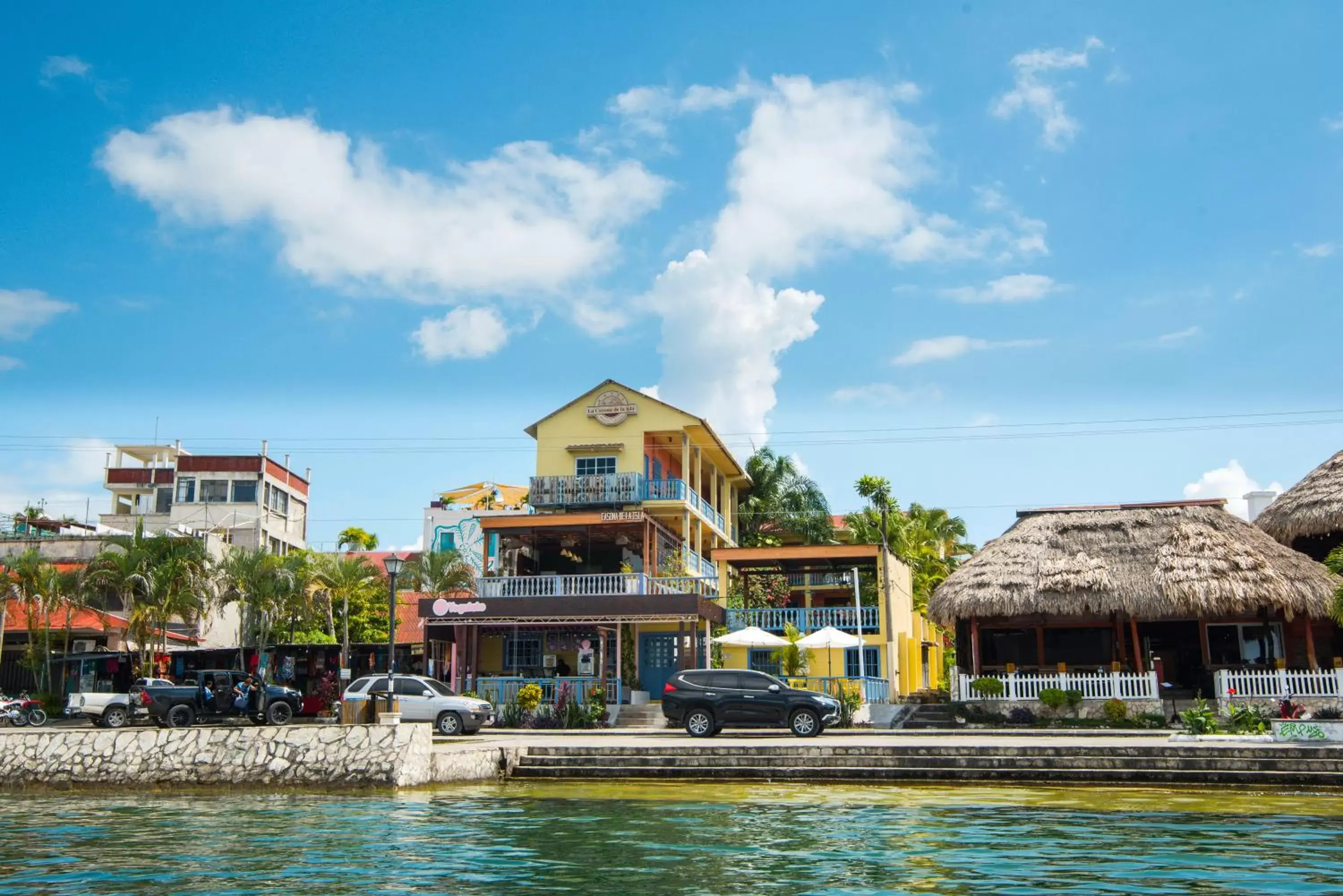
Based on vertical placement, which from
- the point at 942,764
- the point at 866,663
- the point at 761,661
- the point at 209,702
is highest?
the point at 761,661

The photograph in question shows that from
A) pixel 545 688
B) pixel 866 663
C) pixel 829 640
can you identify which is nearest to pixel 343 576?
pixel 545 688

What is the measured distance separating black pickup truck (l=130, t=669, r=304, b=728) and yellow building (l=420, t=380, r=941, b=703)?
4.70 m

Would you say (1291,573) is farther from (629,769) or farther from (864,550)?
(629,769)

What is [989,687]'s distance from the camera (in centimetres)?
2800

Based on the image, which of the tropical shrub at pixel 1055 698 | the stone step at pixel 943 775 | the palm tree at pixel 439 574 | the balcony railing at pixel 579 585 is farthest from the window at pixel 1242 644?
the palm tree at pixel 439 574

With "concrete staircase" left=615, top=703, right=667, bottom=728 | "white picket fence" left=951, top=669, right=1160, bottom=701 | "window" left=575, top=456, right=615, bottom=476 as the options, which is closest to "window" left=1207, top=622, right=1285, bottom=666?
"white picket fence" left=951, top=669, right=1160, bottom=701

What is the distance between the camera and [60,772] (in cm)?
1861

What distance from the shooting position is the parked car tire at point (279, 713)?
92.2 feet

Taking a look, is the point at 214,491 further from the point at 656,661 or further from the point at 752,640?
the point at 752,640

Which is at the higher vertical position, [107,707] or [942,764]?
[107,707]

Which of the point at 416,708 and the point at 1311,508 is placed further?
the point at 1311,508

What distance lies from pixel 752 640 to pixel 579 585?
550 centimetres

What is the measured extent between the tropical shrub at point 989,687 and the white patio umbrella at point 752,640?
4773 mm

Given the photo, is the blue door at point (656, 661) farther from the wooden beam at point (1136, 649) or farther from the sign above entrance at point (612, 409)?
the wooden beam at point (1136, 649)
